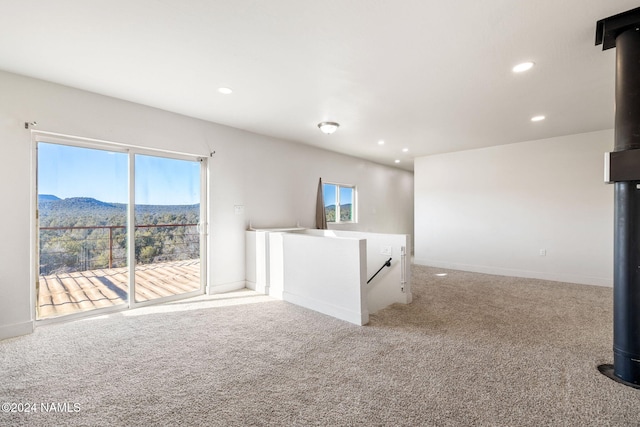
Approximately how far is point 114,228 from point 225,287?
1.77m

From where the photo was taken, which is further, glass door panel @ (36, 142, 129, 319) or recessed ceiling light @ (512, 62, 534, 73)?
glass door panel @ (36, 142, 129, 319)

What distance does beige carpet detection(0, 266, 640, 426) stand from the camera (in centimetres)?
178

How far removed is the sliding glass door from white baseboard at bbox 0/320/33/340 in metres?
0.23

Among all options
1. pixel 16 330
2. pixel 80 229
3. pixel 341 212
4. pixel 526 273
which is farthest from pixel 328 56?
pixel 526 273

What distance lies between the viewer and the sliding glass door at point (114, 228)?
327cm

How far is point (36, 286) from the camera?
3129 mm

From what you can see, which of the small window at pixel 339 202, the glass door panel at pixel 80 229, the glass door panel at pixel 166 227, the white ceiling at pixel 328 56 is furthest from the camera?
the small window at pixel 339 202

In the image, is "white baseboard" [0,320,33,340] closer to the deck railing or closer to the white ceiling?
the deck railing

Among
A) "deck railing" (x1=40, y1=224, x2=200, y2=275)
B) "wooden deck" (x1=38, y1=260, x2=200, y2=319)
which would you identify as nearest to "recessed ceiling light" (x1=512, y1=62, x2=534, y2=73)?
"deck railing" (x1=40, y1=224, x2=200, y2=275)

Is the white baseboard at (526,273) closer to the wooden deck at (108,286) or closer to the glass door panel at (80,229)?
the wooden deck at (108,286)

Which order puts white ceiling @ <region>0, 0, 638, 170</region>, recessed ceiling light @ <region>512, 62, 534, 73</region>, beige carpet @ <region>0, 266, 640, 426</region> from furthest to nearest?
recessed ceiling light @ <region>512, 62, 534, 73</region>, white ceiling @ <region>0, 0, 638, 170</region>, beige carpet @ <region>0, 266, 640, 426</region>

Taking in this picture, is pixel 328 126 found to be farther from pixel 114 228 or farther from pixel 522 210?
pixel 522 210

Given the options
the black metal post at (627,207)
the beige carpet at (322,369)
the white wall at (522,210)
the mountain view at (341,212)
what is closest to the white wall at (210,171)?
the mountain view at (341,212)

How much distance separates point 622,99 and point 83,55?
14.4 ft
